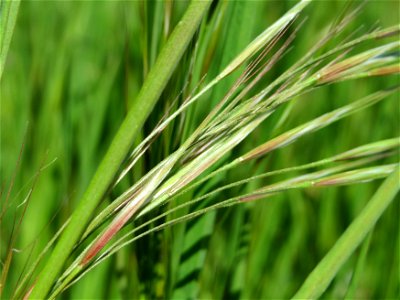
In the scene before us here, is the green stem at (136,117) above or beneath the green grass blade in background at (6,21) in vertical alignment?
beneath

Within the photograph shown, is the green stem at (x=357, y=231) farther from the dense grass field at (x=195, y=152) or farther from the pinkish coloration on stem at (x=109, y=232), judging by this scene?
the pinkish coloration on stem at (x=109, y=232)

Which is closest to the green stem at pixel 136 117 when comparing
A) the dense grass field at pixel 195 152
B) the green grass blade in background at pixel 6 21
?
the dense grass field at pixel 195 152

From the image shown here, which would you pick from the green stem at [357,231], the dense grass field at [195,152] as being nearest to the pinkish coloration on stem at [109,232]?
the dense grass field at [195,152]

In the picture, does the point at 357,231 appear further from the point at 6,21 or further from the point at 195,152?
the point at 6,21

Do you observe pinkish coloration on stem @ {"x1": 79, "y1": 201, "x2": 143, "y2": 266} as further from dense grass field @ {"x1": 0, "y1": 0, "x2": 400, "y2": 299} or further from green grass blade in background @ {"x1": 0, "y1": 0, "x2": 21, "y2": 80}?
green grass blade in background @ {"x1": 0, "y1": 0, "x2": 21, "y2": 80}

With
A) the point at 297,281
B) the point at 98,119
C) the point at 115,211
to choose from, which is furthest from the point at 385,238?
the point at 115,211

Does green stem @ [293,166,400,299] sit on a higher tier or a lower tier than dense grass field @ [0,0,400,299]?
lower

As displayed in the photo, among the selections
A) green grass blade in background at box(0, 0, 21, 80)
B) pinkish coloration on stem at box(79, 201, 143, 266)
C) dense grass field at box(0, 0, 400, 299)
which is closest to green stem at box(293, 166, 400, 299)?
dense grass field at box(0, 0, 400, 299)
